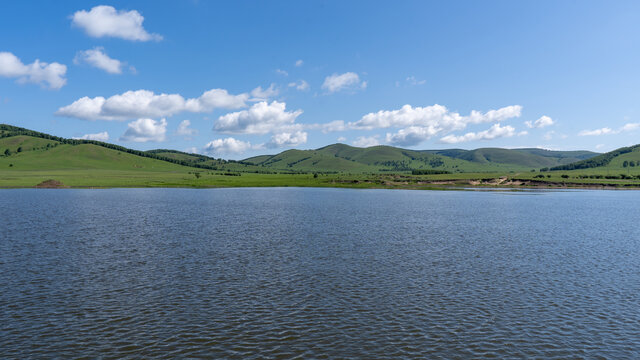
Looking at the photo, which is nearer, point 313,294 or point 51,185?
point 313,294

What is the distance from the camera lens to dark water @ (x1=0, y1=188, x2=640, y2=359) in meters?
22.1

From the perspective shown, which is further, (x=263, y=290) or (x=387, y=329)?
(x=263, y=290)

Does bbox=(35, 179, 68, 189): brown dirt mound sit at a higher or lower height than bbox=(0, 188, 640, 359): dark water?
higher

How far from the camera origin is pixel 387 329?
24328 mm

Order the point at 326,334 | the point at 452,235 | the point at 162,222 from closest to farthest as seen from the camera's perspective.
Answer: the point at 326,334 < the point at 452,235 < the point at 162,222

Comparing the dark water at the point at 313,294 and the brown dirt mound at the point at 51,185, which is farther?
the brown dirt mound at the point at 51,185

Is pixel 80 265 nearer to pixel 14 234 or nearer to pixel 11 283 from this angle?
pixel 11 283

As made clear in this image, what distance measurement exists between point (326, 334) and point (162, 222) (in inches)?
2093

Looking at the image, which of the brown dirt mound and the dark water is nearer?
the dark water

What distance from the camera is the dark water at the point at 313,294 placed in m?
22.1

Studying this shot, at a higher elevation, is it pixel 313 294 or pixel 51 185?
pixel 51 185

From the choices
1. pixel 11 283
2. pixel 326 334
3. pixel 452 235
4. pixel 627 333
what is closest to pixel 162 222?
pixel 11 283

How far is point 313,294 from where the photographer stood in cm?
3066

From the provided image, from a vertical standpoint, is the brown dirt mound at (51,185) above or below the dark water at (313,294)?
above
